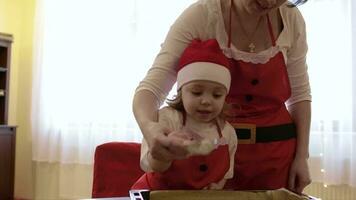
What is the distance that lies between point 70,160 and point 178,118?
2.59 meters

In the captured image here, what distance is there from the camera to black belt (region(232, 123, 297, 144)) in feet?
3.73

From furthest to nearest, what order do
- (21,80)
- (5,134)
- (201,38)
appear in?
(21,80) < (5,134) < (201,38)

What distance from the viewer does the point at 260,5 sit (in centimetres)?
108

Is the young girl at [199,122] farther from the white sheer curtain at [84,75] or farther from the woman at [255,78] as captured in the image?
the white sheer curtain at [84,75]

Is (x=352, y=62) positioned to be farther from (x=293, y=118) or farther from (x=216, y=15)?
(x=216, y=15)

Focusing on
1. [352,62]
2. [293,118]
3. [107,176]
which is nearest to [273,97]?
[293,118]

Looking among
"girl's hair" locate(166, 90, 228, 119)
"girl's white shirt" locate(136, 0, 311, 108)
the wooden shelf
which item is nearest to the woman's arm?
"girl's white shirt" locate(136, 0, 311, 108)

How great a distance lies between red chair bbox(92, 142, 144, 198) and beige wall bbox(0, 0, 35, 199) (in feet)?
8.20

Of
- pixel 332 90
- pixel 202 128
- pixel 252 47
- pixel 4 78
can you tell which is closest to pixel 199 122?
pixel 202 128

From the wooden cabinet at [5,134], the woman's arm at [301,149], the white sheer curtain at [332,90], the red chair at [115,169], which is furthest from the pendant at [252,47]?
the wooden cabinet at [5,134]

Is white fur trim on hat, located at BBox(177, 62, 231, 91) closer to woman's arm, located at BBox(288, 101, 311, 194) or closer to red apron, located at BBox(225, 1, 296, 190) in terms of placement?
red apron, located at BBox(225, 1, 296, 190)

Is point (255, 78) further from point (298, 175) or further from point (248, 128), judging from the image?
point (298, 175)

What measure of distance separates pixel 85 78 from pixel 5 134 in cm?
75

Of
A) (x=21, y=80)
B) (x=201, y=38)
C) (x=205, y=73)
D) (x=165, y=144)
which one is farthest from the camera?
(x=21, y=80)
